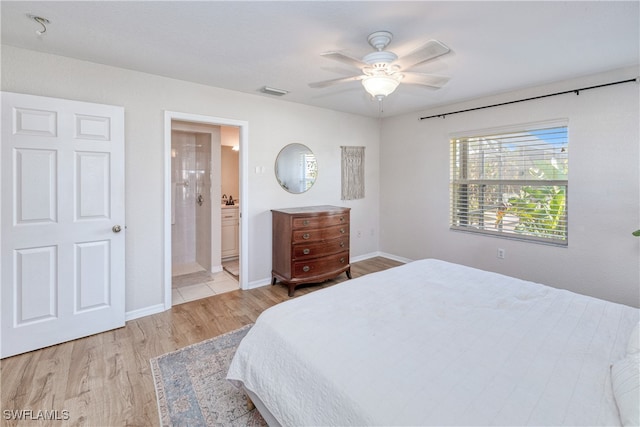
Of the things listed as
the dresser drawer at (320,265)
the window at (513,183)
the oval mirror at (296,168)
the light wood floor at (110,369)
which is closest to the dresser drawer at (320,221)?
the dresser drawer at (320,265)

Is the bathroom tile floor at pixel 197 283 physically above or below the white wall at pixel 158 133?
below

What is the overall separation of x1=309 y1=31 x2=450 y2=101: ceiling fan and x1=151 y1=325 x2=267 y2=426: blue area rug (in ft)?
6.99

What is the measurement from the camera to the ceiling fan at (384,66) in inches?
71.7

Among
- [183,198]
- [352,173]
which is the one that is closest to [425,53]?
[352,173]

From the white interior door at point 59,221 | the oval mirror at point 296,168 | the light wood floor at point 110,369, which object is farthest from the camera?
the oval mirror at point 296,168

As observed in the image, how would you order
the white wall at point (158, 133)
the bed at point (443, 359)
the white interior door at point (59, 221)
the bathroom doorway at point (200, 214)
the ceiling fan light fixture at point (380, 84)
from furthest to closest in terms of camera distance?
the bathroom doorway at point (200, 214) < the white wall at point (158, 133) < the white interior door at point (59, 221) < the ceiling fan light fixture at point (380, 84) < the bed at point (443, 359)

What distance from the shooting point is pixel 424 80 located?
224 cm

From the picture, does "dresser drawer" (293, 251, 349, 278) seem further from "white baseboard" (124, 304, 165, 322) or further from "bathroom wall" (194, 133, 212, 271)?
"bathroom wall" (194, 133, 212, 271)

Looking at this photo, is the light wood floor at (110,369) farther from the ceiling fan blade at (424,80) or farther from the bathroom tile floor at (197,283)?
the ceiling fan blade at (424,80)

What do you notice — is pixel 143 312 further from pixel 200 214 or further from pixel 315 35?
pixel 315 35

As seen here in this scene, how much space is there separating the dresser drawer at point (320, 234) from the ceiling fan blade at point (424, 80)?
202 cm

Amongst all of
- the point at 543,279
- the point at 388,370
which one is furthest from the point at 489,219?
the point at 388,370

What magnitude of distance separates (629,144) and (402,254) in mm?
2968

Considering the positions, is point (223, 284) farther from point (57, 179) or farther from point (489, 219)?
point (489, 219)
